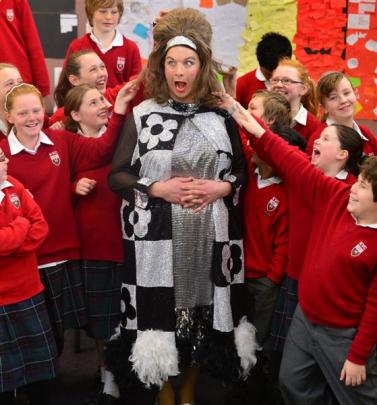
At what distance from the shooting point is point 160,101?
240 cm

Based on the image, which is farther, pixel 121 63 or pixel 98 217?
pixel 121 63

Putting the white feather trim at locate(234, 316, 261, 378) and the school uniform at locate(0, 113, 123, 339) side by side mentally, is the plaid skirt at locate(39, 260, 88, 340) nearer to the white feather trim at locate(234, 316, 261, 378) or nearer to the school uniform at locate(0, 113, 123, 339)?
the school uniform at locate(0, 113, 123, 339)

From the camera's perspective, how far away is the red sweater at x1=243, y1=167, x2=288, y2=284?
100 inches

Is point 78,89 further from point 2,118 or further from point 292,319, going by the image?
point 292,319

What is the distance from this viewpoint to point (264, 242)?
2.57 meters

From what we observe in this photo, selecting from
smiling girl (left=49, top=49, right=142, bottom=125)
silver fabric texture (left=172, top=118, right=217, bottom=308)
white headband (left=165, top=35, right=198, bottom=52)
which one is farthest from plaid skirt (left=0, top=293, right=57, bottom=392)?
smiling girl (left=49, top=49, right=142, bottom=125)

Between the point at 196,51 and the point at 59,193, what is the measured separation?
2.42 feet

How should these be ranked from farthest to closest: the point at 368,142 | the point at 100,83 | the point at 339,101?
1. the point at 100,83
2. the point at 339,101
3. the point at 368,142

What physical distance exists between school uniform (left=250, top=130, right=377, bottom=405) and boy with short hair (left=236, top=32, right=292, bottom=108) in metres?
1.57

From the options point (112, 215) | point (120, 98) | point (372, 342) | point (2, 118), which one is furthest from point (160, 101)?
point (372, 342)

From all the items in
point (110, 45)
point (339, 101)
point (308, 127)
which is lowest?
point (308, 127)

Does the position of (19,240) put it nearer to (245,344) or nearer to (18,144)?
(18,144)

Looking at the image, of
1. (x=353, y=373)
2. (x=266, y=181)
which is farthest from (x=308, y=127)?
(x=353, y=373)

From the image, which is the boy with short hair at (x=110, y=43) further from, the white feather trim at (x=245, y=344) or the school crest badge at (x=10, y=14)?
the white feather trim at (x=245, y=344)
